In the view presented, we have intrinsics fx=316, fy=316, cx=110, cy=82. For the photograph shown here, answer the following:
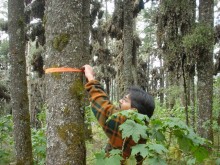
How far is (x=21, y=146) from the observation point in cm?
715

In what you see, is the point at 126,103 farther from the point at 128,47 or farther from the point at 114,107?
the point at 128,47

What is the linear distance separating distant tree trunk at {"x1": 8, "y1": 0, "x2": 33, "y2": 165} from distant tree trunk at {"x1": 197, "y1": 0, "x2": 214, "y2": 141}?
21.1 ft

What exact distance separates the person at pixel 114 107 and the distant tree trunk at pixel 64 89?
19cm

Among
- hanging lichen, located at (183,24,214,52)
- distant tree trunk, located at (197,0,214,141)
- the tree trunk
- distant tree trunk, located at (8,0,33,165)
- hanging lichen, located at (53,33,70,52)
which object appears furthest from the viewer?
the tree trunk

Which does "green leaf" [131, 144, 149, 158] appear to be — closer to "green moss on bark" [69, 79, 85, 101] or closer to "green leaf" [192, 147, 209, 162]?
"green leaf" [192, 147, 209, 162]

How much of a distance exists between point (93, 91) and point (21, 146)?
449 cm

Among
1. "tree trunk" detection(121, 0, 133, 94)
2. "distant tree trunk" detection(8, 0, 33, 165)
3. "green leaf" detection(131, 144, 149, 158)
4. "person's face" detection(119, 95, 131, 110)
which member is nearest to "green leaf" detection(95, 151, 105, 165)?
"green leaf" detection(131, 144, 149, 158)

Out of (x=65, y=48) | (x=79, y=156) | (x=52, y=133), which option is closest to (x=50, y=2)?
(x=65, y=48)

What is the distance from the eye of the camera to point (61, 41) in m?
3.37

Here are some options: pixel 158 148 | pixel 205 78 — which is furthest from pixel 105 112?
pixel 205 78

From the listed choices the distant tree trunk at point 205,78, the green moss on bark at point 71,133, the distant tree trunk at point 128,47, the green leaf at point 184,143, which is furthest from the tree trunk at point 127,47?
the green leaf at point 184,143

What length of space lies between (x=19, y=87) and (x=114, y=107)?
4.58 metres

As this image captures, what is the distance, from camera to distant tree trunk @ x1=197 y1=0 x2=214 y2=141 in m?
11.1

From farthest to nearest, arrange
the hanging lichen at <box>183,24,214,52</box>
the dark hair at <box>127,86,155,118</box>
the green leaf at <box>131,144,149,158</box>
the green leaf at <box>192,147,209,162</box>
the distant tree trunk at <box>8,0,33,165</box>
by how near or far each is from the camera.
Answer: the hanging lichen at <box>183,24,214,52</box> < the distant tree trunk at <box>8,0,33,165</box> < the dark hair at <box>127,86,155,118</box> < the green leaf at <box>192,147,209,162</box> < the green leaf at <box>131,144,149,158</box>
